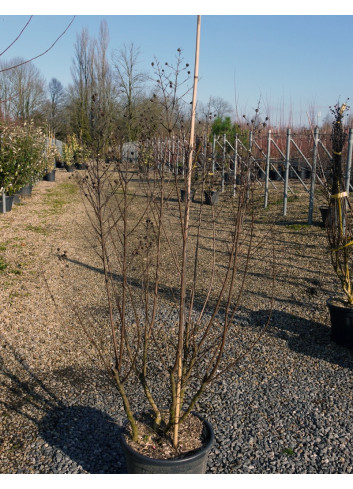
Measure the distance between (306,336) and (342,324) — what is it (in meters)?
0.42

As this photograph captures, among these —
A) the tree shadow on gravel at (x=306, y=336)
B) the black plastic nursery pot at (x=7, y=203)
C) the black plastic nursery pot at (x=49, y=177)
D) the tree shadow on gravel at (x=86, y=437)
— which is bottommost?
the tree shadow on gravel at (x=86, y=437)

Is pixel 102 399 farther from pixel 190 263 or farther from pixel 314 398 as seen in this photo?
pixel 190 263

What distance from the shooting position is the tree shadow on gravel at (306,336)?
4207 mm

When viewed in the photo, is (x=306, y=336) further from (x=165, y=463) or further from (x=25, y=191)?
(x=25, y=191)

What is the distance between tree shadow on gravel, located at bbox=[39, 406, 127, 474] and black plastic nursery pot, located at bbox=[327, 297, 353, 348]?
228cm

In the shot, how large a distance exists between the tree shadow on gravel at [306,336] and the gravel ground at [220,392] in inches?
0.4

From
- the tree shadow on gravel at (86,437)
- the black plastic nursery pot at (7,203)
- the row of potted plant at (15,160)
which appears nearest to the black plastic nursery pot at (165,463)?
the tree shadow on gravel at (86,437)

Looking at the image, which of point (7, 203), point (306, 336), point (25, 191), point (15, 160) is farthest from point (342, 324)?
point (25, 191)

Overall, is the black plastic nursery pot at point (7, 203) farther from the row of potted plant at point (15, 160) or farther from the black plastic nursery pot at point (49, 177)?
the black plastic nursery pot at point (49, 177)

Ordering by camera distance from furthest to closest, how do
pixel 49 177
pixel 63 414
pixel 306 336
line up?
pixel 49 177 < pixel 306 336 < pixel 63 414

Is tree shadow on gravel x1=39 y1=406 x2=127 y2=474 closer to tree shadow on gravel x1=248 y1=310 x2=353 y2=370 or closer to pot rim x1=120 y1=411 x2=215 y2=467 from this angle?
pot rim x1=120 y1=411 x2=215 y2=467

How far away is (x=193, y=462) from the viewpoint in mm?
2281

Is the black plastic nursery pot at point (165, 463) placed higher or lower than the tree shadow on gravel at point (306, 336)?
higher

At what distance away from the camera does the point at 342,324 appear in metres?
4.35
